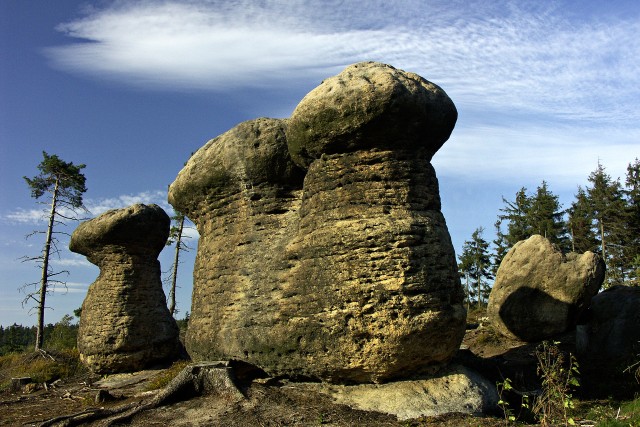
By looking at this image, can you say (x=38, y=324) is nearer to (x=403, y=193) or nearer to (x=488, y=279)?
(x=403, y=193)

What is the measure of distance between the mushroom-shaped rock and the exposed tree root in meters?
4.09

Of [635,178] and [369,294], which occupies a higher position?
[635,178]

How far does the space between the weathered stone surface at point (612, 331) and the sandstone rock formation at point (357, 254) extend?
692 cm

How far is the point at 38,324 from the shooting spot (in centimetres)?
2272

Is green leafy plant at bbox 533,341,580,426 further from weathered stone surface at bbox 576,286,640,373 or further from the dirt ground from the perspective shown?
weathered stone surface at bbox 576,286,640,373

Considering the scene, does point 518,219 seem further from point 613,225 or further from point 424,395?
point 424,395

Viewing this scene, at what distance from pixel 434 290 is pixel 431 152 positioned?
2.57 metres

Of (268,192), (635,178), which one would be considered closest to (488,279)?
(635,178)

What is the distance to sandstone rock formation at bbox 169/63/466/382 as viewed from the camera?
305 inches

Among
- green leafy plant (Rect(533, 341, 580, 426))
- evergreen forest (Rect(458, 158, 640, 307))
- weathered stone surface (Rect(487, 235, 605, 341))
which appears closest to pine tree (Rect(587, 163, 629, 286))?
evergreen forest (Rect(458, 158, 640, 307))

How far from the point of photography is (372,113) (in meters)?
8.12

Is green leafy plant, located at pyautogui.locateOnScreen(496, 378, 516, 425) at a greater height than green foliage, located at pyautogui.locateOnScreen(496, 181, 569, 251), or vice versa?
green foliage, located at pyautogui.locateOnScreen(496, 181, 569, 251)

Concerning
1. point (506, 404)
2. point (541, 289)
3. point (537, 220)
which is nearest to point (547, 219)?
point (537, 220)

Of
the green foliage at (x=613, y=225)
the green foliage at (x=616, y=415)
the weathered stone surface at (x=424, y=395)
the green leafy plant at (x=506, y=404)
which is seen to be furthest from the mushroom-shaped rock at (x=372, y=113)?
the green foliage at (x=613, y=225)
